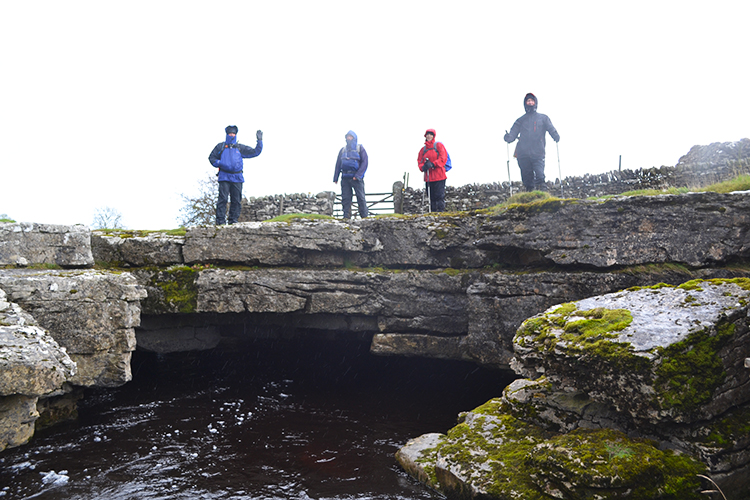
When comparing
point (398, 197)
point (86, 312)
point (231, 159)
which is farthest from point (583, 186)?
point (86, 312)

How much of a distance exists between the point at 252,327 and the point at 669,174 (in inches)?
576

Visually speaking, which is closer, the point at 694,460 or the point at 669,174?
the point at 694,460

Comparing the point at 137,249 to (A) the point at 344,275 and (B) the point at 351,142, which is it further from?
(B) the point at 351,142

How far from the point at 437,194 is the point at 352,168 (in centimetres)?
228

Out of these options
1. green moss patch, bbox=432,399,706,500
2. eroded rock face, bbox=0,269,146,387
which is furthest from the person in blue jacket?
green moss patch, bbox=432,399,706,500

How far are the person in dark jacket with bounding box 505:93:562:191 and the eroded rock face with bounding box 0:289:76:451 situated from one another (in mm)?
9704

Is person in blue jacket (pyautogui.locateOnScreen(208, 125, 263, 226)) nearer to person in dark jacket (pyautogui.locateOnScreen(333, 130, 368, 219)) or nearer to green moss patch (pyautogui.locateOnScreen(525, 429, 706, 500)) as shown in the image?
person in dark jacket (pyautogui.locateOnScreen(333, 130, 368, 219))

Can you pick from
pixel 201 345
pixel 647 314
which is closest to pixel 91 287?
pixel 201 345

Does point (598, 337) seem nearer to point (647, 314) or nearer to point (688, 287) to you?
point (647, 314)

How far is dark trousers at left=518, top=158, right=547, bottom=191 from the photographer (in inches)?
419

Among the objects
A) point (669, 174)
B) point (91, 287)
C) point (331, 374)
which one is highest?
point (669, 174)

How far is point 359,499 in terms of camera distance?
5.71m

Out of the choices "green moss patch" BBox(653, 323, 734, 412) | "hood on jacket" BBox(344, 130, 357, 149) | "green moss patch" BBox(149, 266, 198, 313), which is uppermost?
"hood on jacket" BBox(344, 130, 357, 149)

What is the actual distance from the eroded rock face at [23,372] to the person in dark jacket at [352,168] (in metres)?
7.07
